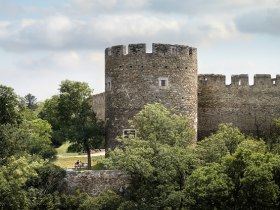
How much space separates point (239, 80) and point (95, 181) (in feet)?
36.0

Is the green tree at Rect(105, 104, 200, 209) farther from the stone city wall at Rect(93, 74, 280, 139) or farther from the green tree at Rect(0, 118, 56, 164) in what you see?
the stone city wall at Rect(93, 74, 280, 139)

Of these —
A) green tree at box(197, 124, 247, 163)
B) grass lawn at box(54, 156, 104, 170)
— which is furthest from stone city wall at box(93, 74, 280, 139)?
grass lawn at box(54, 156, 104, 170)

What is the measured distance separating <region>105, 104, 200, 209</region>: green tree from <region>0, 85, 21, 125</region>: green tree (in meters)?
7.68

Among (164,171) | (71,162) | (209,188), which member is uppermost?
(71,162)

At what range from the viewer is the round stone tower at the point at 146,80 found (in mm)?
39375

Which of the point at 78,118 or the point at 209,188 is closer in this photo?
the point at 209,188

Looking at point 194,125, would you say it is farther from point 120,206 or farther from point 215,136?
point 120,206

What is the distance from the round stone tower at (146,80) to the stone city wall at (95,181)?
307 cm

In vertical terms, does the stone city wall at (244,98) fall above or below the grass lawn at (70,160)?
above

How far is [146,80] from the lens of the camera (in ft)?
129

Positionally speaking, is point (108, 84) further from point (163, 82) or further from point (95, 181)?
point (95, 181)

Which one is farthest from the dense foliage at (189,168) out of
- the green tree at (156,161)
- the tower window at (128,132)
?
the tower window at (128,132)

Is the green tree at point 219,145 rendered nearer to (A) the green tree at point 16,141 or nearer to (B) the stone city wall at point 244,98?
(B) the stone city wall at point 244,98

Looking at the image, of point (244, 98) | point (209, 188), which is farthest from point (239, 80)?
point (209, 188)
